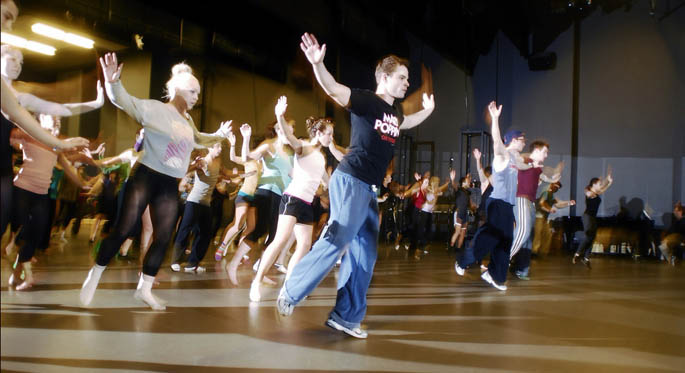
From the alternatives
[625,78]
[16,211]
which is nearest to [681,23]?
[625,78]

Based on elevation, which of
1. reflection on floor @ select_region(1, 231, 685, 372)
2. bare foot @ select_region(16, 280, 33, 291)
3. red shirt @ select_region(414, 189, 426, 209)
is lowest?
reflection on floor @ select_region(1, 231, 685, 372)

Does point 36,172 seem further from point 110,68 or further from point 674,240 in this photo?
point 674,240

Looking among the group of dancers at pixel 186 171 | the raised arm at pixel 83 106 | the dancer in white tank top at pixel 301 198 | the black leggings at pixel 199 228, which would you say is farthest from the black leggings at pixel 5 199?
the black leggings at pixel 199 228

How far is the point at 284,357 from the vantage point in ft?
7.39

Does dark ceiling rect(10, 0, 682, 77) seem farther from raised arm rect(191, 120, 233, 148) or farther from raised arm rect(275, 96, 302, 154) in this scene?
raised arm rect(275, 96, 302, 154)

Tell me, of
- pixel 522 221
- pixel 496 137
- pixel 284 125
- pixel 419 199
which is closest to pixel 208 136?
pixel 284 125

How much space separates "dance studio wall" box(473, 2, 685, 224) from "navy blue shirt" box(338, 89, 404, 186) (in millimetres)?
11674

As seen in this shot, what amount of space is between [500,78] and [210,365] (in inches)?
541

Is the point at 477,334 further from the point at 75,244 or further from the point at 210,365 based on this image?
the point at 75,244

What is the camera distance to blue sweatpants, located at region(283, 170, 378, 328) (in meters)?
2.70

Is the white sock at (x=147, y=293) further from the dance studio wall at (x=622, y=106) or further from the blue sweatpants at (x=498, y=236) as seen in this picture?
the dance studio wall at (x=622, y=106)

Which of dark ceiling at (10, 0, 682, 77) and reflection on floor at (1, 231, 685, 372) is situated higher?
dark ceiling at (10, 0, 682, 77)

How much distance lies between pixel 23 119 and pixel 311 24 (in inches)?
373

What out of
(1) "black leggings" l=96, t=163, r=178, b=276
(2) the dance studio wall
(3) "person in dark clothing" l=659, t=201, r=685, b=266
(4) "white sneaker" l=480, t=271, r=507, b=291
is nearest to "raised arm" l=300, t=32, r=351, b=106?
(1) "black leggings" l=96, t=163, r=178, b=276
